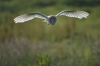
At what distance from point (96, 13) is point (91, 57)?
27.1 feet

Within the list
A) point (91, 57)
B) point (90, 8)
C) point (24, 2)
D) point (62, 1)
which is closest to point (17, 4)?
point (24, 2)

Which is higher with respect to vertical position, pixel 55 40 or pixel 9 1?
pixel 9 1

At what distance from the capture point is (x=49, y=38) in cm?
1227

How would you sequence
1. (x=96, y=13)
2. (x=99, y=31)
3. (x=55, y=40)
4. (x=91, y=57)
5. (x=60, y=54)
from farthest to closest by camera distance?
1. (x=96, y=13)
2. (x=55, y=40)
3. (x=99, y=31)
4. (x=60, y=54)
5. (x=91, y=57)

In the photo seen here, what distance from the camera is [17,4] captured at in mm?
18031

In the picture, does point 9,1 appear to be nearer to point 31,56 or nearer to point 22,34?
point 22,34

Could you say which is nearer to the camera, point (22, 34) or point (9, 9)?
point (22, 34)

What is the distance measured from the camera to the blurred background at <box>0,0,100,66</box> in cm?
767

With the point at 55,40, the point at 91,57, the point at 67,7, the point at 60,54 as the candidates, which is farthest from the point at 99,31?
the point at 67,7

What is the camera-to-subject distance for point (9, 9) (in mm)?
16984

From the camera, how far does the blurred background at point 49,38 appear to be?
7672mm

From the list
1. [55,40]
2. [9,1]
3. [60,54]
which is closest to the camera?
[60,54]

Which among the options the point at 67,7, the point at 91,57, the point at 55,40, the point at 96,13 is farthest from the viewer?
the point at 67,7

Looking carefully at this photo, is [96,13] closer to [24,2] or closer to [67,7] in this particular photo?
[67,7]
